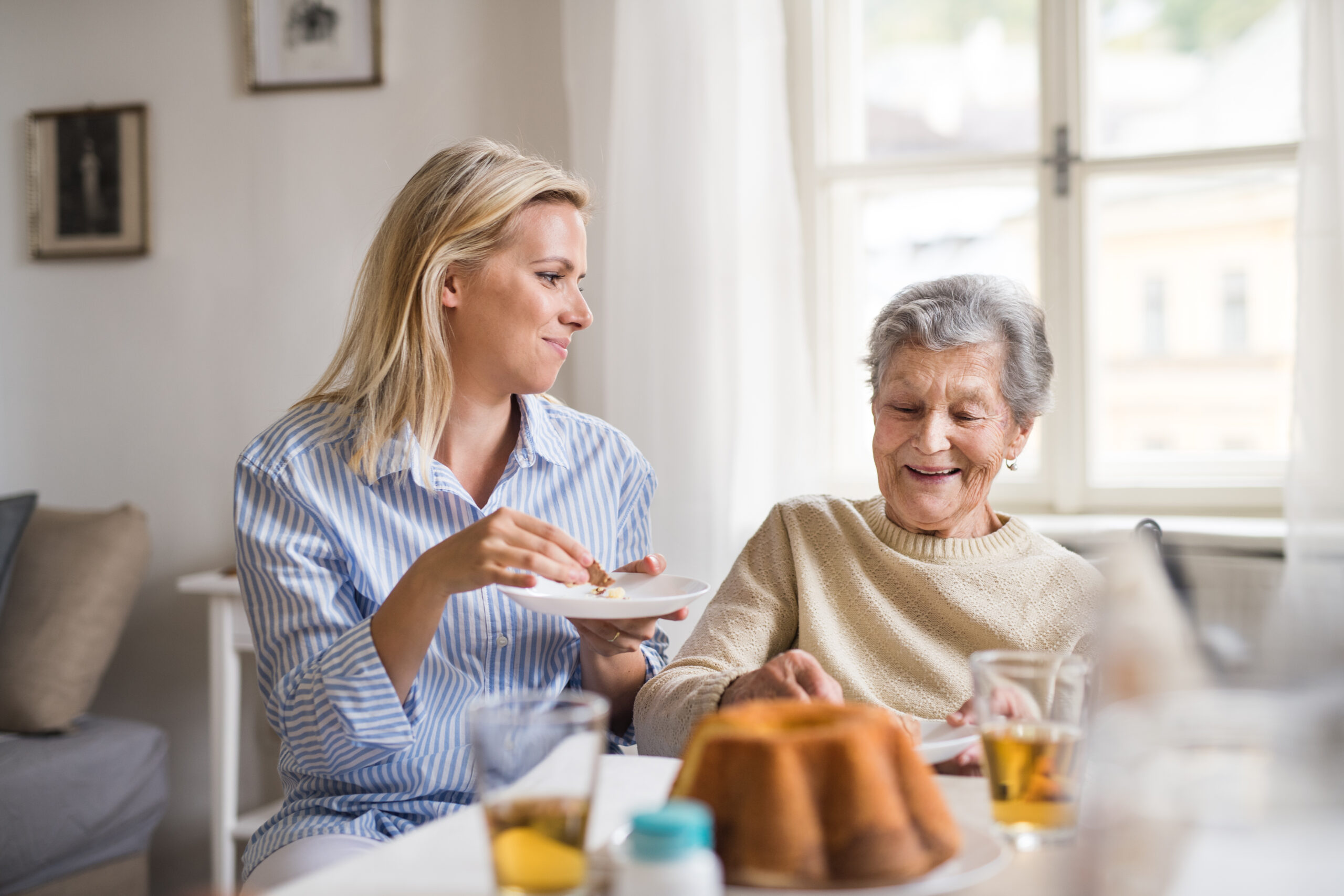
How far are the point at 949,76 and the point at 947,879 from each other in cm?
229

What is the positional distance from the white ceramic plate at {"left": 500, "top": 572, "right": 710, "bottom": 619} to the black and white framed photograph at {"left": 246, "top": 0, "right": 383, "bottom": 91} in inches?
78.7

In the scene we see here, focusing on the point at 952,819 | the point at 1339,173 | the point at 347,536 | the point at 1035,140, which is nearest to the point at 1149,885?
the point at 952,819

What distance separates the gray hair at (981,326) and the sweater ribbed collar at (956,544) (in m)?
0.16

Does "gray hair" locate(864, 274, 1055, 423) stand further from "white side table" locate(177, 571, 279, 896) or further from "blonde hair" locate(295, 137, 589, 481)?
"white side table" locate(177, 571, 279, 896)

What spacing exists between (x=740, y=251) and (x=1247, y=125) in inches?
44.4

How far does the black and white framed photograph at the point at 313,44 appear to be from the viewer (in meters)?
2.82

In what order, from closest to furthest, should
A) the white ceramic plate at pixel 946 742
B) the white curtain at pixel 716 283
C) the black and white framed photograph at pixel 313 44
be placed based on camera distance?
the white ceramic plate at pixel 946 742 < the white curtain at pixel 716 283 < the black and white framed photograph at pixel 313 44

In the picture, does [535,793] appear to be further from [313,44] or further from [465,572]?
[313,44]

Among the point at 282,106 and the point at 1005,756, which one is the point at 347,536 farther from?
the point at 282,106

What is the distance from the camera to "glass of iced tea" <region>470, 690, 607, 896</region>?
641 mm

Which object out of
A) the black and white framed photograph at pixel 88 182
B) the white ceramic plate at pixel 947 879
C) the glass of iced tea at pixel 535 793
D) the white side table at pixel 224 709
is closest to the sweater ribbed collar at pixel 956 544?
the white ceramic plate at pixel 947 879

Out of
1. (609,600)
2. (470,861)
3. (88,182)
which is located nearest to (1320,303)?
(609,600)

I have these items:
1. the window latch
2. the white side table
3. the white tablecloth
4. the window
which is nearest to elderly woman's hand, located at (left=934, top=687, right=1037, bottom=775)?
the white tablecloth

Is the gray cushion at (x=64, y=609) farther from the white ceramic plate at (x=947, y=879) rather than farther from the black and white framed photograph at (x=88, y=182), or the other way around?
the white ceramic plate at (x=947, y=879)
